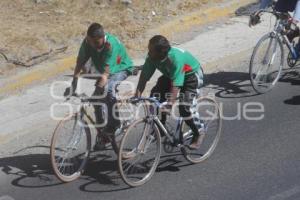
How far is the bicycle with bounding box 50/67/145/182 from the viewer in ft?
22.6

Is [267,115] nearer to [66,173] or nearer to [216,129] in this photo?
[216,129]

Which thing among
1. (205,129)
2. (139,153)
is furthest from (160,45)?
(205,129)

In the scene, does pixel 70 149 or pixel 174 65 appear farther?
pixel 70 149

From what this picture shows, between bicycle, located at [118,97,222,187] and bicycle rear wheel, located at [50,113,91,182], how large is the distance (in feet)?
1.92

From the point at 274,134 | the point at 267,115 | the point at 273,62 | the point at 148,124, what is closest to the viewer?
the point at 148,124

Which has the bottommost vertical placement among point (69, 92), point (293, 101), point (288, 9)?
point (293, 101)

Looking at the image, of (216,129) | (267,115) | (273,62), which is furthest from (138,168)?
(273,62)

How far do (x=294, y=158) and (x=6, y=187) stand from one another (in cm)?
313

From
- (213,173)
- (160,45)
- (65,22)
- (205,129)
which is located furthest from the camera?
(65,22)

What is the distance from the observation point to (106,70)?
712 centimetres

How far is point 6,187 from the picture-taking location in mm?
7020

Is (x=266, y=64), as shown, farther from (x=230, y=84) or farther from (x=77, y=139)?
(x=77, y=139)

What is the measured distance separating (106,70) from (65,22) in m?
4.04

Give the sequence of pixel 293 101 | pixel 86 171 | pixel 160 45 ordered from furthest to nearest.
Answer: pixel 293 101 → pixel 86 171 → pixel 160 45
